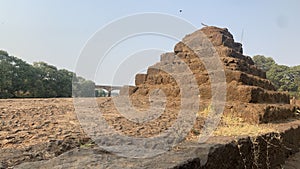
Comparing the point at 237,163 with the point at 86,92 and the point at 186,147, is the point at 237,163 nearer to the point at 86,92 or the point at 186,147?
the point at 186,147

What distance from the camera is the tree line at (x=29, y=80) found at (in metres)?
13.5

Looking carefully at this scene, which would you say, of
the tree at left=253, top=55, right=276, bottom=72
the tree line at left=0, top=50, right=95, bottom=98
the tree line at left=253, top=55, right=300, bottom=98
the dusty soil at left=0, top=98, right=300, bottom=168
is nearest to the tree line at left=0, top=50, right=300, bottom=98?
the tree line at left=0, top=50, right=95, bottom=98

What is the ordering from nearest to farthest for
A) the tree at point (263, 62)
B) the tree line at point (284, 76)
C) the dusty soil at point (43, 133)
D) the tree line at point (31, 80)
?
the dusty soil at point (43, 133) < the tree line at point (31, 80) < the tree line at point (284, 76) < the tree at point (263, 62)

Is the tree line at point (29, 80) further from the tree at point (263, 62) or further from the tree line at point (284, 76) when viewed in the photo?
the tree at point (263, 62)

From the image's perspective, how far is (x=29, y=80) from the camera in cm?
1476

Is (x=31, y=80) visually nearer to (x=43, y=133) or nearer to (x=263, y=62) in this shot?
(x=43, y=133)

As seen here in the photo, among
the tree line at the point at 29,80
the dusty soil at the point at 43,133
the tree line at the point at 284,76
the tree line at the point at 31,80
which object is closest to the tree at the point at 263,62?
the tree line at the point at 284,76

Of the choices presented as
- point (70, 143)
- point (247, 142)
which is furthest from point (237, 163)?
point (70, 143)

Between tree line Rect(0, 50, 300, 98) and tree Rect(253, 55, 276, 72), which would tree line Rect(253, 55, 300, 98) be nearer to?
tree Rect(253, 55, 276, 72)

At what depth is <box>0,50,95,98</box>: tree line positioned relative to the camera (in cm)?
1354

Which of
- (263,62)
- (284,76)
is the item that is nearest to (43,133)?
(284,76)

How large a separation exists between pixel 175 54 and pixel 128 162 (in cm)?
625

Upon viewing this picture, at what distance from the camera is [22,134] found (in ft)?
7.61

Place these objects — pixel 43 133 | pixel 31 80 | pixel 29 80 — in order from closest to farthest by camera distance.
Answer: pixel 43 133 → pixel 29 80 → pixel 31 80
